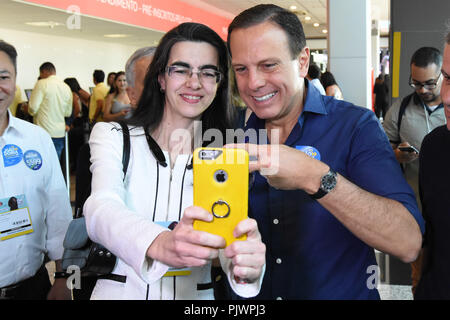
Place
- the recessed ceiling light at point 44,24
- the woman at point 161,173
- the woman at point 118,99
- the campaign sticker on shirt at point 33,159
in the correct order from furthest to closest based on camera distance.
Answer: the recessed ceiling light at point 44,24 < the woman at point 118,99 < the campaign sticker on shirt at point 33,159 < the woman at point 161,173

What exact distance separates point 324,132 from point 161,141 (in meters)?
0.49

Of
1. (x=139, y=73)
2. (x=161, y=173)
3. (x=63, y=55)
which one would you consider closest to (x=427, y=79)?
(x=139, y=73)

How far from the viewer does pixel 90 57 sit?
1059cm

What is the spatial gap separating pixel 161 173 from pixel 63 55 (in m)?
9.24

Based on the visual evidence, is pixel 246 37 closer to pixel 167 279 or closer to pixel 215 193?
pixel 215 193

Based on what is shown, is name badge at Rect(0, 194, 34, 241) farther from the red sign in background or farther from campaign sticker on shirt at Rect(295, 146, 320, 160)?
the red sign in background

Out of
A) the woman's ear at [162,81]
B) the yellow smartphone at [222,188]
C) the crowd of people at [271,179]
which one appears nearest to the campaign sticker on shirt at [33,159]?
the crowd of people at [271,179]

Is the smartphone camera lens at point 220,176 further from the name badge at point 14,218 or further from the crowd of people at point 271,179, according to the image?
the name badge at point 14,218

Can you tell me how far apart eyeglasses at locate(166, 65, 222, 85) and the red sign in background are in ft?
16.1

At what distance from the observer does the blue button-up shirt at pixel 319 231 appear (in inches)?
49.5

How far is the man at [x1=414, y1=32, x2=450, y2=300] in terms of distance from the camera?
3.95 feet

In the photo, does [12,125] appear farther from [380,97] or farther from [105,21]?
[380,97]

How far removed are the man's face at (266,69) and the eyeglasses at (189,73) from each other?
0.36 ft
